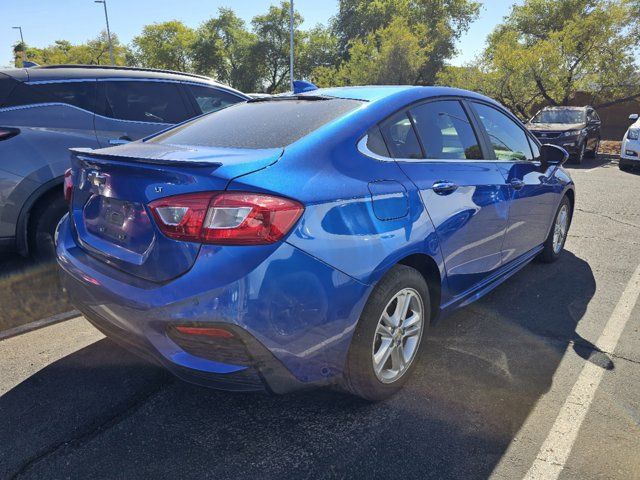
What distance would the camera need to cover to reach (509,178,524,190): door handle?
3.43 m

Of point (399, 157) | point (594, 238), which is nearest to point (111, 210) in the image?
point (399, 157)

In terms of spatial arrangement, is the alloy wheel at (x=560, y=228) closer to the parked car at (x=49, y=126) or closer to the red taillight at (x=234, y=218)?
the red taillight at (x=234, y=218)

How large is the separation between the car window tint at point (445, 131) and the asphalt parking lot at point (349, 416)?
124 centimetres

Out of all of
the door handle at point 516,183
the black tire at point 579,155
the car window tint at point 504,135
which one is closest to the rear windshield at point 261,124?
the car window tint at point 504,135

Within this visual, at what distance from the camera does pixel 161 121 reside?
479 cm

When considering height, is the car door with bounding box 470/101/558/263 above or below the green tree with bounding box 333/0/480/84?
below

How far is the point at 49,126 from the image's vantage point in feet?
13.0

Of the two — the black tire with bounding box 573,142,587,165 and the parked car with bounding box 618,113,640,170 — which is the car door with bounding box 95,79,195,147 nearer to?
the parked car with bounding box 618,113,640,170

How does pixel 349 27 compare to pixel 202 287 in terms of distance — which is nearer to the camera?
pixel 202 287

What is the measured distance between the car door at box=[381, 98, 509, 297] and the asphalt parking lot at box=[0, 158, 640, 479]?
23.0 inches

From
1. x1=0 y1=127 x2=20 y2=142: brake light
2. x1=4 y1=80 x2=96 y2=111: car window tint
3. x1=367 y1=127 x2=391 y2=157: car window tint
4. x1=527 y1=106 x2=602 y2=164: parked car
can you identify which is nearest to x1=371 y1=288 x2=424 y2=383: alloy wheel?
x1=367 y1=127 x2=391 y2=157: car window tint

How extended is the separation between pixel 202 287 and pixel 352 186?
80cm

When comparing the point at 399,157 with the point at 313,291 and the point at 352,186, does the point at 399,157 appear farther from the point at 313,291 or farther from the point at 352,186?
the point at 313,291

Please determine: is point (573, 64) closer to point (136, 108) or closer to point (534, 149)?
point (534, 149)
